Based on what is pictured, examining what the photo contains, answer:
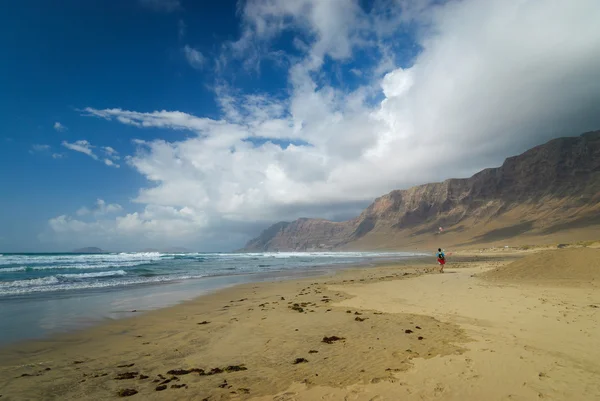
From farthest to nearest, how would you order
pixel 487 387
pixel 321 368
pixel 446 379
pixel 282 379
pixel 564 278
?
pixel 564 278 → pixel 321 368 → pixel 282 379 → pixel 446 379 → pixel 487 387

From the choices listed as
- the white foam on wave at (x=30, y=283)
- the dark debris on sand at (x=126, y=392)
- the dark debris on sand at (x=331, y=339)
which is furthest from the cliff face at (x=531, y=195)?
the white foam on wave at (x=30, y=283)

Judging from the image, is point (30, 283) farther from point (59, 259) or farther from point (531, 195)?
point (531, 195)

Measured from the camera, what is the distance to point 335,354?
623 centimetres

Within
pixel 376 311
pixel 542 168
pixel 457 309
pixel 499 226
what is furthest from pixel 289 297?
pixel 542 168

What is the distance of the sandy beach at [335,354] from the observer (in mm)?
4648

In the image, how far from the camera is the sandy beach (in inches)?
183

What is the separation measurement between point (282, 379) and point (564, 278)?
16.9m

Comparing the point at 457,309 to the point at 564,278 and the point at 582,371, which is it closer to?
the point at 582,371

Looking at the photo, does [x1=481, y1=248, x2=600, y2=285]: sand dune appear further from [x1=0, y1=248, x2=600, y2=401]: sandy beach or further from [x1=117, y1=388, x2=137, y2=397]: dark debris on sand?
[x1=117, y1=388, x2=137, y2=397]: dark debris on sand

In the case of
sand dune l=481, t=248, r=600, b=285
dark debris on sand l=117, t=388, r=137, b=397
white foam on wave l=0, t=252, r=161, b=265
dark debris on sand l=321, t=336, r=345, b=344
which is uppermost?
white foam on wave l=0, t=252, r=161, b=265

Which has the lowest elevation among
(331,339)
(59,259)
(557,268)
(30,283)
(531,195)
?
(331,339)

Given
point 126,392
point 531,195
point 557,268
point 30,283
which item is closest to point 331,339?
point 126,392

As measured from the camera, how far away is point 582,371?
4785mm

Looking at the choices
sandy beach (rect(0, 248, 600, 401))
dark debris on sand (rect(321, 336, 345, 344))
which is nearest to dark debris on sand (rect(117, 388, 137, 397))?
sandy beach (rect(0, 248, 600, 401))
